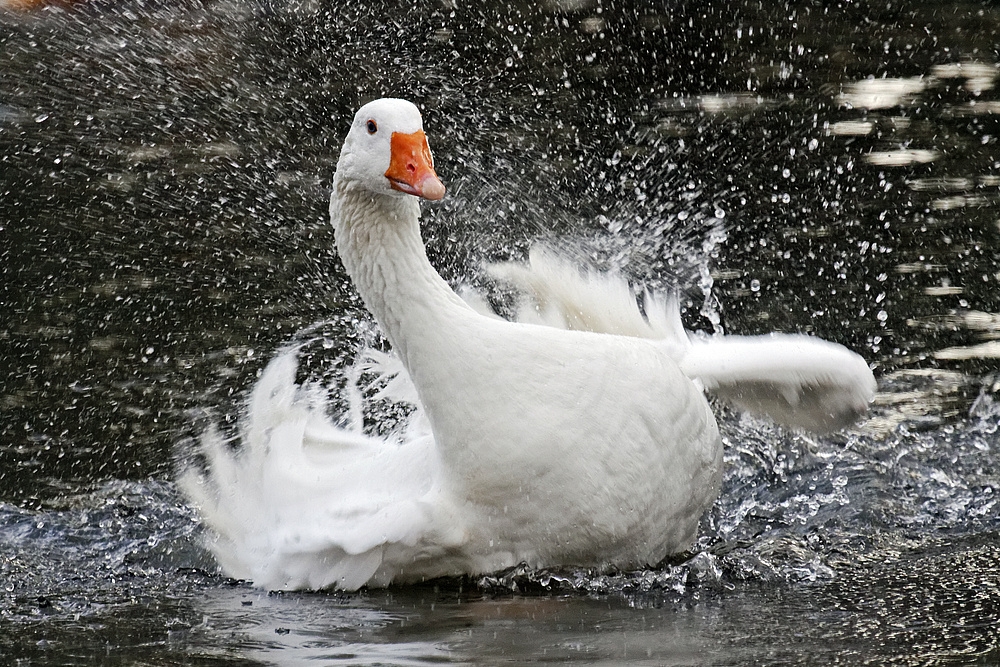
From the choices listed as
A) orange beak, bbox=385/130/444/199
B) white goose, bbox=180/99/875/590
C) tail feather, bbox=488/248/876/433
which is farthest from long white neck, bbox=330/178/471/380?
tail feather, bbox=488/248/876/433

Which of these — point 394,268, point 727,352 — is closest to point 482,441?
point 394,268

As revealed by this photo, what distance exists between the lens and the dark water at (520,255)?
440 cm

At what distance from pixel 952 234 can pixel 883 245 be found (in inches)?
16.2

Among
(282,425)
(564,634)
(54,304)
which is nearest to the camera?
(564,634)

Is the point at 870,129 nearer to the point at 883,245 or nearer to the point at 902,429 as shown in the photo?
the point at 883,245

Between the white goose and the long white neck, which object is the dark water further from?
the long white neck

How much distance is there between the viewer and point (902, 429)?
6180mm

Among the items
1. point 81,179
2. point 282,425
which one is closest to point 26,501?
point 282,425

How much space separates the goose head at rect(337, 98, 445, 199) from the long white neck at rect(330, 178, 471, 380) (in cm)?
10

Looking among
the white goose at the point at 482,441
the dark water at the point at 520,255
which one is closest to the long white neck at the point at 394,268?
the white goose at the point at 482,441

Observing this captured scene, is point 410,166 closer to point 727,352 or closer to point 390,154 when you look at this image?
point 390,154

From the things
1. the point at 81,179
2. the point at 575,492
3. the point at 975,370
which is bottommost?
the point at 575,492

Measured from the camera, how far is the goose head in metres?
4.62

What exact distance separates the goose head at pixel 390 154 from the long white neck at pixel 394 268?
0.33 feet
